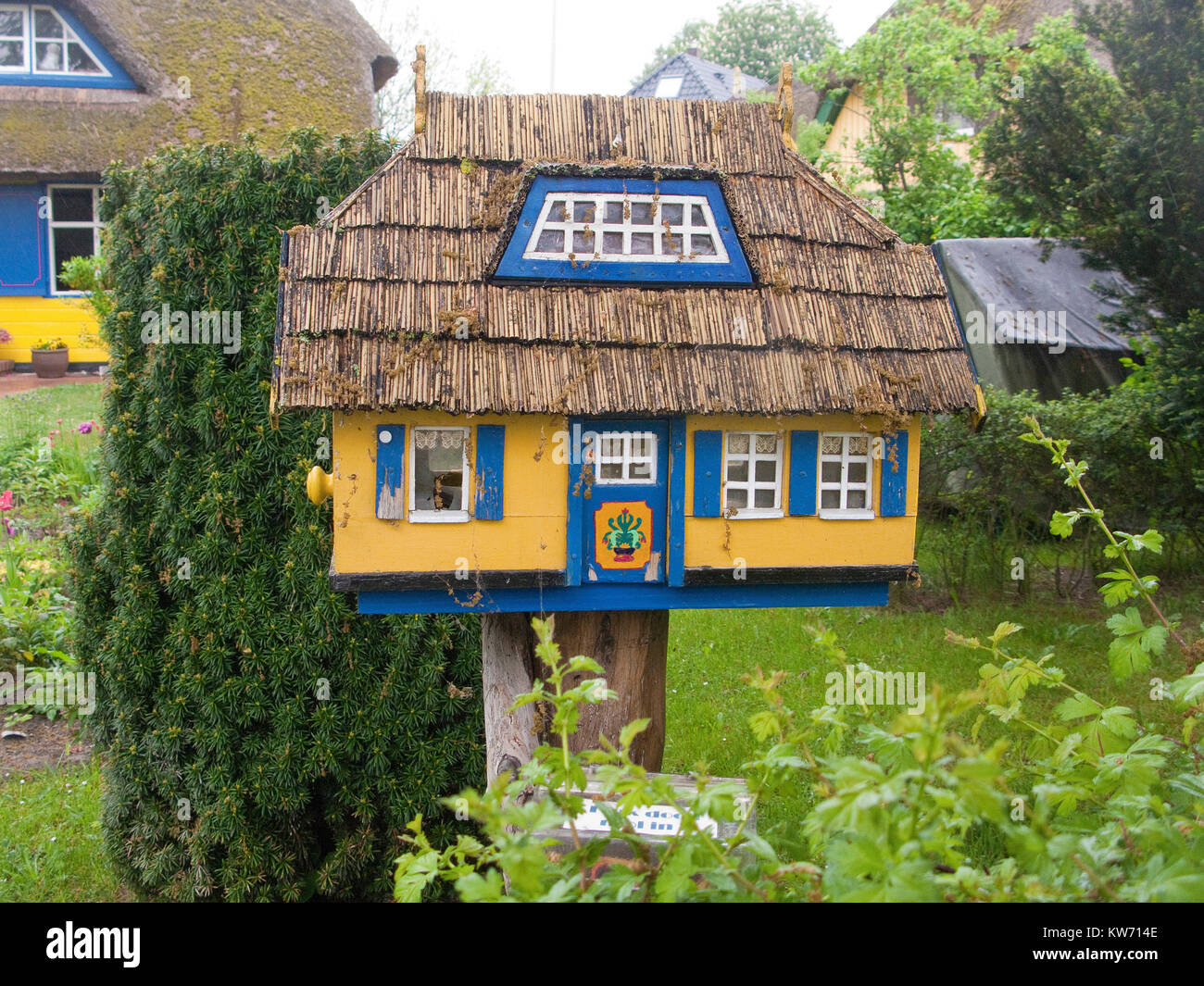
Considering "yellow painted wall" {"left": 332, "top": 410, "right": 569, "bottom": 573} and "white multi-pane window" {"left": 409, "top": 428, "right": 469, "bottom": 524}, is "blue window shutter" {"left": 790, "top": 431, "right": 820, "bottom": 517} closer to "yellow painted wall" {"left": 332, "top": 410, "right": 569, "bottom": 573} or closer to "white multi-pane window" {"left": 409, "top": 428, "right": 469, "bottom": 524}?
"yellow painted wall" {"left": 332, "top": 410, "right": 569, "bottom": 573}

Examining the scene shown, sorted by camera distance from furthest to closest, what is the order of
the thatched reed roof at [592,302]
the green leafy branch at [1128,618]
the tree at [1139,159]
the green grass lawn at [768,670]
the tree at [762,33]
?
the tree at [762,33] < the tree at [1139,159] < the green grass lawn at [768,670] < the thatched reed roof at [592,302] < the green leafy branch at [1128,618]

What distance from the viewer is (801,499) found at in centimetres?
371

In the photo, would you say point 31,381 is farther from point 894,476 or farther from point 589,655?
point 894,476

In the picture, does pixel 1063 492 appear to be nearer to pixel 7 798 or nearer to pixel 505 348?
pixel 505 348

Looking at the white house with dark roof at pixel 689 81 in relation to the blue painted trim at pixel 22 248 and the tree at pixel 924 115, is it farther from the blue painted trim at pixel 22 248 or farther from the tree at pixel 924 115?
the blue painted trim at pixel 22 248

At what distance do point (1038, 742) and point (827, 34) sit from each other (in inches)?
2124

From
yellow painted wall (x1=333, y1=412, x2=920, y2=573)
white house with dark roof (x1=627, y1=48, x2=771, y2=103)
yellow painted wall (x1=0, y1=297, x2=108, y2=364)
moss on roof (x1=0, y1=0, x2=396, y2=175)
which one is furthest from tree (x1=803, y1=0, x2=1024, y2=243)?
white house with dark roof (x1=627, y1=48, x2=771, y2=103)

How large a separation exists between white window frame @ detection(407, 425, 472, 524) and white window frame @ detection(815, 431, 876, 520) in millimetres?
1151

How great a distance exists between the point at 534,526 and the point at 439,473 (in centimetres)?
35

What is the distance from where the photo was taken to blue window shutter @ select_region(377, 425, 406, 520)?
11.4ft

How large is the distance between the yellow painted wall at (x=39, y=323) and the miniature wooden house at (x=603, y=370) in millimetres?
17066

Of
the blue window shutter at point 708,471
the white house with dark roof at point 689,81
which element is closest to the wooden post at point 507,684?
the blue window shutter at point 708,471

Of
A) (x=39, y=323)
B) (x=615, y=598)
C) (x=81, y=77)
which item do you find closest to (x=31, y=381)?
(x=39, y=323)

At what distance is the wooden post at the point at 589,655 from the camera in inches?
168
